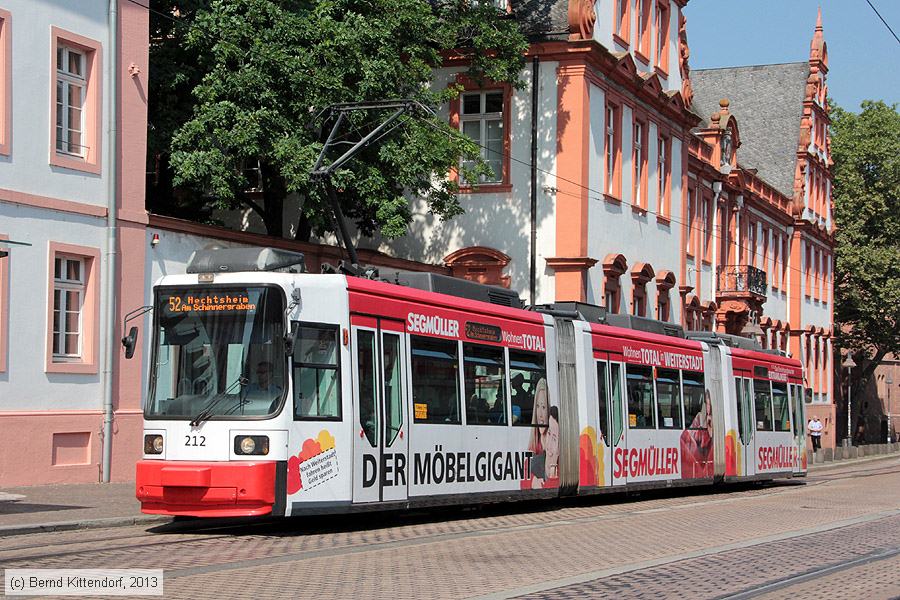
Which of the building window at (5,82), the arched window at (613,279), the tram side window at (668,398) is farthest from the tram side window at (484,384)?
the arched window at (613,279)

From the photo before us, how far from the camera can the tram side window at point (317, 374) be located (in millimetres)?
14984

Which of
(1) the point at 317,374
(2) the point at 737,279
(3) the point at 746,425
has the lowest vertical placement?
(3) the point at 746,425

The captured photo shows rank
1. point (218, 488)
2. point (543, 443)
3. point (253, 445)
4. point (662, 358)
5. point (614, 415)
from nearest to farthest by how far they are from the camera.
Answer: point (218, 488) < point (253, 445) < point (543, 443) < point (614, 415) < point (662, 358)

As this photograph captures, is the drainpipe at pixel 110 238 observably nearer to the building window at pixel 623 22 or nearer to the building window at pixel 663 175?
the building window at pixel 623 22

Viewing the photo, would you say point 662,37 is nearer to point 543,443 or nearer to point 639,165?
point 639,165

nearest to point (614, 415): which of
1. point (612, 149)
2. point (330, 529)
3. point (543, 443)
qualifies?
point (543, 443)

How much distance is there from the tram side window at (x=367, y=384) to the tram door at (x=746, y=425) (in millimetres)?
13421

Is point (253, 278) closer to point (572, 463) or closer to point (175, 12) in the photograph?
point (572, 463)

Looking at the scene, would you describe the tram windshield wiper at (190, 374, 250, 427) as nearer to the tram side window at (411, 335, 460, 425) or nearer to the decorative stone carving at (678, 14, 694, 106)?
the tram side window at (411, 335, 460, 425)

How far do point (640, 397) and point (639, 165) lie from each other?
17518 millimetres

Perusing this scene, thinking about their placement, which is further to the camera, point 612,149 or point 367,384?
point 612,149

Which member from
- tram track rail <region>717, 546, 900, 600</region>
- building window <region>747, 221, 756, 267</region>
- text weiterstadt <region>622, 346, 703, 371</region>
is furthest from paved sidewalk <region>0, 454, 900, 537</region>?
building window <region>747, 221, 756, 267</region>

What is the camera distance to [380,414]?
52.7 ft

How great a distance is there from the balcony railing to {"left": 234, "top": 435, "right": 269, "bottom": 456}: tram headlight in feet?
124
